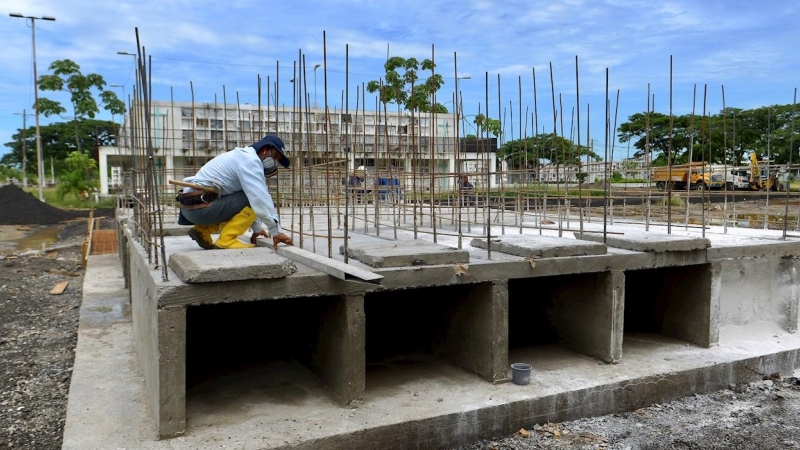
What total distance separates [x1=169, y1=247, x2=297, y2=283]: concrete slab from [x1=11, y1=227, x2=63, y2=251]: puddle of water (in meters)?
16.0

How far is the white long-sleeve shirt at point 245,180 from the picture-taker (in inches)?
202

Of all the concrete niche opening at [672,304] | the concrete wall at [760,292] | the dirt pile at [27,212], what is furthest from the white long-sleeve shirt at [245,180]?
the dirt pile at [27,212]

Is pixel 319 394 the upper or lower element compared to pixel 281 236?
lower

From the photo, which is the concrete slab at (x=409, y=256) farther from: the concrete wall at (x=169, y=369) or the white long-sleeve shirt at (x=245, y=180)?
the concrete wall at (x=169, y=369)

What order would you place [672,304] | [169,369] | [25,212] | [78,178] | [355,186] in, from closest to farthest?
[169,369], [672,304], [355,186], [25,212], [78,178]

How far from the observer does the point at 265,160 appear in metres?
5.61

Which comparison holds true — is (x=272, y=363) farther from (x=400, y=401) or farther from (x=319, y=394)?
(x=400, y=401)

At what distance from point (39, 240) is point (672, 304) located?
66.2 ft

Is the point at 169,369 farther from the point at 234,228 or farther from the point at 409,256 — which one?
the point at 234,228

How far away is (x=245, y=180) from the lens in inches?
205

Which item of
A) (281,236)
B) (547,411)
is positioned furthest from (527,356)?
(281,236)

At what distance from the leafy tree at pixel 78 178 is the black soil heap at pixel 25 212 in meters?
2.61

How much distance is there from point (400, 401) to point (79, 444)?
2131 mm

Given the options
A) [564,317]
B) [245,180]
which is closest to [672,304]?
[564,317]
